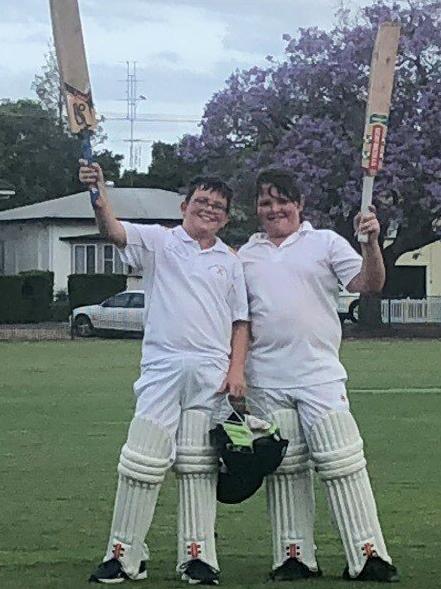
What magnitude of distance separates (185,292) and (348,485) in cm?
134

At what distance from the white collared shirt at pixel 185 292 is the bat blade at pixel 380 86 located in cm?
97

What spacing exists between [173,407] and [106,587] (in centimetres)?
99

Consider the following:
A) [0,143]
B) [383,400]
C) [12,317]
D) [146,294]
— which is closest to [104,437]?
[383,400]

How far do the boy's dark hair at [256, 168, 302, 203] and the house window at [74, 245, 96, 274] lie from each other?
2020 inches

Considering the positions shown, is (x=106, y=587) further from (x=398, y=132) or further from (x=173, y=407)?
(x=398, y=132)

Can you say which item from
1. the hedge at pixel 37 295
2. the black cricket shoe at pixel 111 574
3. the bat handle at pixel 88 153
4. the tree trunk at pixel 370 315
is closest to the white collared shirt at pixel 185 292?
the bat handle at pixel 88 153

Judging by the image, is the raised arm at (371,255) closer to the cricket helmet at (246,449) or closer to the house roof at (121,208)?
the cricket helmet at (246,449)

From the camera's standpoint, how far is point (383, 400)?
1969 centimetres

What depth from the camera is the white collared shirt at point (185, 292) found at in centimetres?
755

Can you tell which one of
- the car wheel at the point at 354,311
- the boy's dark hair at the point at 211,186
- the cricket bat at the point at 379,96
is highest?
the cricket bat at the point at 379,96

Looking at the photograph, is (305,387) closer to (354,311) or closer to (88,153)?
(88,153)

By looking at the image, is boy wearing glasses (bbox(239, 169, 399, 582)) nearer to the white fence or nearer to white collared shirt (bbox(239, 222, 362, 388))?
white collared shirt (bbox(239, 222, 362, 388))

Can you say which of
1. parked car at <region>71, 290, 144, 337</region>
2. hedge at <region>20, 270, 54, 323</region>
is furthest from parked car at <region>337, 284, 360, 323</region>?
hedge at <region>20, 270, 54, 323</region>

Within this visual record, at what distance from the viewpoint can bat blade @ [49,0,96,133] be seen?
7.13m
